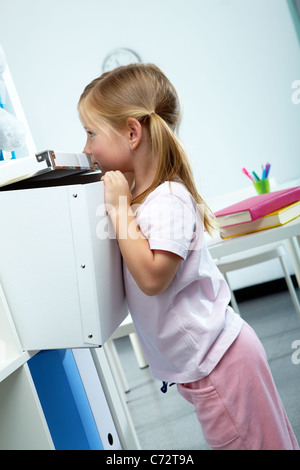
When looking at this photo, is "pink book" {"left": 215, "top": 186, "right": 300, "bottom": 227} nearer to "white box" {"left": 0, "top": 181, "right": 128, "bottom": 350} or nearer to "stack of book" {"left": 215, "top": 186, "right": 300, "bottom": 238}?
"stack of book" {"left": 215, "top": 186, "right": 300, "bottom": 238}

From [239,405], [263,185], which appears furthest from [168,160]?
[263,185]

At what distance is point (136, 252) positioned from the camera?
0.78m

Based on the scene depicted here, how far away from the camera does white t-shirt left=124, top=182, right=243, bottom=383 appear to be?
828 millimetres

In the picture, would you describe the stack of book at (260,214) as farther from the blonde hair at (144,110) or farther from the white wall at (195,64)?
the white wall at (195,64)

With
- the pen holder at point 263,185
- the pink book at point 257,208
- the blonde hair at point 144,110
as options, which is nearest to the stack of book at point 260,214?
the pink book at point 257,208

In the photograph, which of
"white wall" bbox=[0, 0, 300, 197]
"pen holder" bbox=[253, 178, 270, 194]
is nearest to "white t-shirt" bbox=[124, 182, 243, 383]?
"pen holder" bbox=[253, 178, 270, 194]

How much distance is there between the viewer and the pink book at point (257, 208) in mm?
1444

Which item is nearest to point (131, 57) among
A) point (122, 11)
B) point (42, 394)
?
point (122, 11)

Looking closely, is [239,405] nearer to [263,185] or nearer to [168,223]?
[168,223]

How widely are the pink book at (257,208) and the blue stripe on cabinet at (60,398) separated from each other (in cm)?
70

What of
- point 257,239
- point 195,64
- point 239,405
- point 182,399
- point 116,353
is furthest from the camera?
point 195,64

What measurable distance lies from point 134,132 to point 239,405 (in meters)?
0.48

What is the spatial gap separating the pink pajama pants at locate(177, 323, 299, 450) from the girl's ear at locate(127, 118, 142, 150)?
37 centimetres

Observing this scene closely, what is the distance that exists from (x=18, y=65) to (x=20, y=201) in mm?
3295
